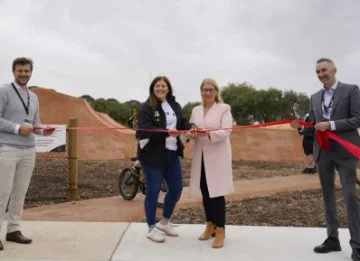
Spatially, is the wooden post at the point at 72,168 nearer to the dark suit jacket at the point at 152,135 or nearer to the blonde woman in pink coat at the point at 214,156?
the dark suit jacket at the point at 152,135

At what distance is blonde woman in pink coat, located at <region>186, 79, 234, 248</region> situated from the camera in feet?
15.5

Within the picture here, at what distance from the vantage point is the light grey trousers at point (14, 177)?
4.47 m

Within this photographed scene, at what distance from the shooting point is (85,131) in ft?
53.6

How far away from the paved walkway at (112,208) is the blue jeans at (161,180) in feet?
5.33

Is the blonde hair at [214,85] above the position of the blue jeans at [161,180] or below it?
above

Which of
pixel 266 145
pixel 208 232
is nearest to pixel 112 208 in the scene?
pixel 208 232

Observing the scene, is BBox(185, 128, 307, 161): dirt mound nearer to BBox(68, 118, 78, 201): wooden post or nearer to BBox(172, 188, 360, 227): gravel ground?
BBox(172, 188, 360, 227): gravel ground

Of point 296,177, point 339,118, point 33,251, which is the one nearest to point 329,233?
point 339,118

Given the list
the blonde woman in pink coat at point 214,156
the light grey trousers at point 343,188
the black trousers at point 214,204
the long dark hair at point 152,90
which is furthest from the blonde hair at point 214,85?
the light grey trousers at point 343,188

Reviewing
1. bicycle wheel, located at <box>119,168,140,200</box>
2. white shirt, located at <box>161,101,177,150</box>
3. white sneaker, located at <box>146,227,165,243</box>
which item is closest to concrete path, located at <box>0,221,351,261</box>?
white sneaker, located at <box>146,227,165,243</box>

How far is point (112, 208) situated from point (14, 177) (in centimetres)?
286

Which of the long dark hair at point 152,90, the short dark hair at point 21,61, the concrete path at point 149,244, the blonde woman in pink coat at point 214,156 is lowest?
the concrete path at point 149,244

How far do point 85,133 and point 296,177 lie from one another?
786 centimetres

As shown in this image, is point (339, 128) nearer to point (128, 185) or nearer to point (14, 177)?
point (14, 177)
